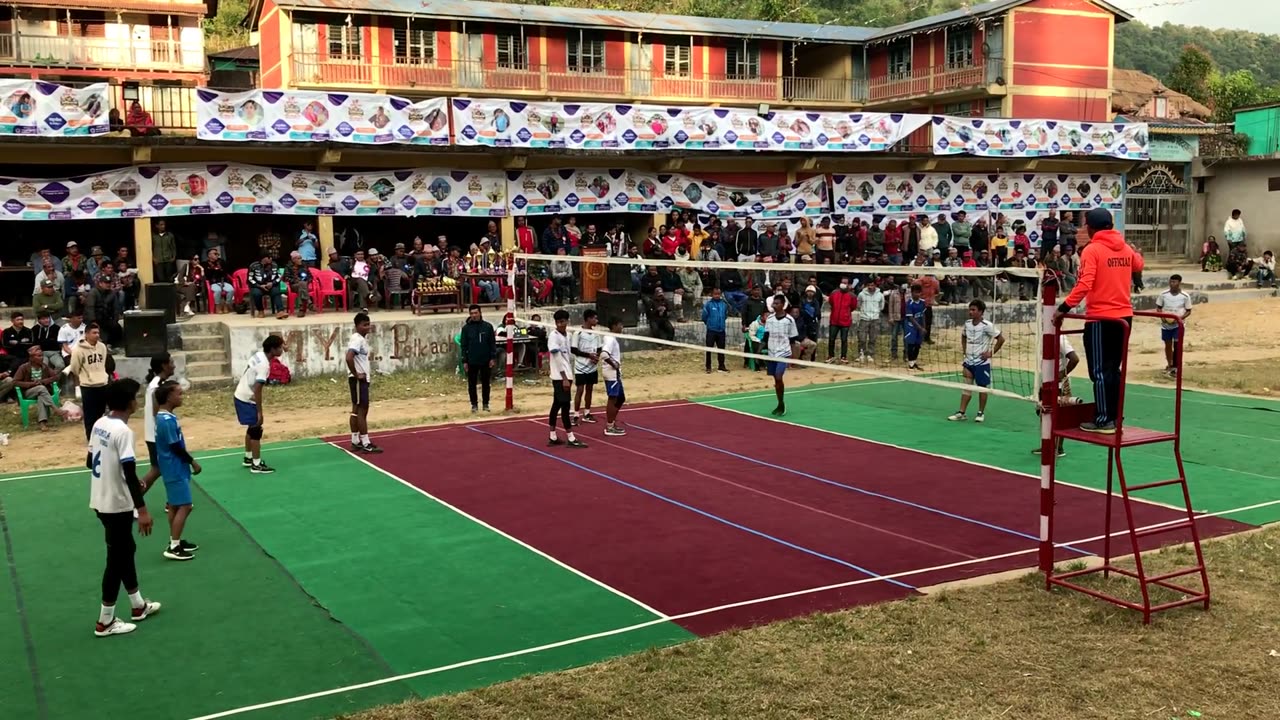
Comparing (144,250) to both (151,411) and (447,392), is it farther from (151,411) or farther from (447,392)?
(151,411)

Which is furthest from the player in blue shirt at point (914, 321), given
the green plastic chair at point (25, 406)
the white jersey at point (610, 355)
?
the green plastic chair at point (25, 406)

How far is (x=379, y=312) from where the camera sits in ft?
83.3

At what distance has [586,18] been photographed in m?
45.9

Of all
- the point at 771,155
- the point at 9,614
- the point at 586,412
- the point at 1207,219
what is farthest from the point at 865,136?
the point at 9,614

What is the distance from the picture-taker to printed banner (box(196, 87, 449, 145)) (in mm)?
24172

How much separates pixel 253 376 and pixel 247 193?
40.8ft

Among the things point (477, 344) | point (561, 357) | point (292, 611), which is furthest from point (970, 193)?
point (292, 611)

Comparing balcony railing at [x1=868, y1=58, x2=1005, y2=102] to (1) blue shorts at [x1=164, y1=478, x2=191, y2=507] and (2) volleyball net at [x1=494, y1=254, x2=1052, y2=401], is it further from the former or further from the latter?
(1) blue shorts at [x1=164, y1=478, x2=191, y2=507]

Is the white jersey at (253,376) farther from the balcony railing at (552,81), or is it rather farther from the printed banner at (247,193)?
the balcony railing at (552,81)

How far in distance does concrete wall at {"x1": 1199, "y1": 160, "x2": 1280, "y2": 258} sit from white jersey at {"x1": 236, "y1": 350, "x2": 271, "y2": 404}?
38.1m

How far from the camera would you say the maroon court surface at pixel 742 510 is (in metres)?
10.5

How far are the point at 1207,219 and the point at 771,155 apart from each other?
22.0m

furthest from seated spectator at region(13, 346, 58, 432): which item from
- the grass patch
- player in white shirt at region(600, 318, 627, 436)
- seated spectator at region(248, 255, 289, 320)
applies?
the grass patch

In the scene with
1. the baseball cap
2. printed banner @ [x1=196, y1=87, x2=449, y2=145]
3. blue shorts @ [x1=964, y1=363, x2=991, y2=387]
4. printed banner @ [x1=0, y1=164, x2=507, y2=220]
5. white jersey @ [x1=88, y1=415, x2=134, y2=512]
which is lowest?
blue shorts @ [x1=964, y1=363, x2=991, y2=387]
